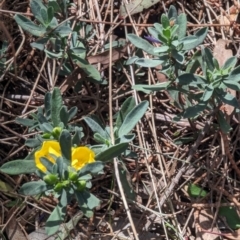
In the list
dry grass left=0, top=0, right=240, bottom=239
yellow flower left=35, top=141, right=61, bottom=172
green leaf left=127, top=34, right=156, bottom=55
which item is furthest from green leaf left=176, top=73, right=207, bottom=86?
yellow flower left=35, top=141, right=61, bottom=172

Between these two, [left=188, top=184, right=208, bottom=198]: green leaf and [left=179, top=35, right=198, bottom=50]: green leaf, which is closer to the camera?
[left=179, top=35, right=198, bottom=50]: green leaf

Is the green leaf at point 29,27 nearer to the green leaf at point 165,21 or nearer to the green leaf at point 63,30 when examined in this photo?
the green leaf at point 63,30

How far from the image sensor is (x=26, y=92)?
104 inches

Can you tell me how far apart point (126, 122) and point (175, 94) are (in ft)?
1.00

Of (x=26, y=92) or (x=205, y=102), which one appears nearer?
(x=205, y=102)

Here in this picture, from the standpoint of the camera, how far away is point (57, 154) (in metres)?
1.97

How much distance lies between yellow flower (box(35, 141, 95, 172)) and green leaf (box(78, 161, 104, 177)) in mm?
45

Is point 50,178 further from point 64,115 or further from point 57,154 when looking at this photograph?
point 64,115

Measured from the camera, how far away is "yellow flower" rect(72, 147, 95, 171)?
1972mm

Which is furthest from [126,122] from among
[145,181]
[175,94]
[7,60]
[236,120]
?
[7,60]

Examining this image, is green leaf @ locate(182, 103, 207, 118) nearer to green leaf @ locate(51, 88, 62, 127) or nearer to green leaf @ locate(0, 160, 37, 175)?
green leaf @ locate(51, 88, 62, 127)

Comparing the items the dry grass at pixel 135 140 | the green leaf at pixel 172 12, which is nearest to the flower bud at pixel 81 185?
the dry grass at pixel 135 140

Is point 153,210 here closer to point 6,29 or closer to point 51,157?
point 51,157

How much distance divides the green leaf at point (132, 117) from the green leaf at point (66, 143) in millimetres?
294
